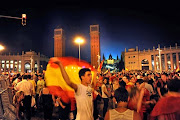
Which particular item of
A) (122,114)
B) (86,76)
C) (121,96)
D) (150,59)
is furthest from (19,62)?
(122,114)

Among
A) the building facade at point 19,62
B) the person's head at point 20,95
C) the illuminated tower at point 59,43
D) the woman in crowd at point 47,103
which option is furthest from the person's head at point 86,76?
the building facade at point 19,62

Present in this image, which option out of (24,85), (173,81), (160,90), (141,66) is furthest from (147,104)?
(141,66)

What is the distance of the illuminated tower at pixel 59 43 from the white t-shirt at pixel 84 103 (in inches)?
3906

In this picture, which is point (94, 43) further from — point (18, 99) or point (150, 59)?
point (18, 99)

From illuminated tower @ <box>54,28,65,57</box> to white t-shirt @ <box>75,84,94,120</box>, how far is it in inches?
3906

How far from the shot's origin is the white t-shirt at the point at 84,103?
298 cm

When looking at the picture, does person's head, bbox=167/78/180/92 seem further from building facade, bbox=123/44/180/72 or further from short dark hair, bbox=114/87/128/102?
building facade, bbox=123/44/180/72

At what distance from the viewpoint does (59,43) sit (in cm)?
10338

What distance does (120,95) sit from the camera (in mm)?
2607

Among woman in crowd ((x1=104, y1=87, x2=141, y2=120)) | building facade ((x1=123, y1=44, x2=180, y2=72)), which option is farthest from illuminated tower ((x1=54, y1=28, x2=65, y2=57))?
woman in crowd ((x1=104, y1=87, x2=141, y2=120))

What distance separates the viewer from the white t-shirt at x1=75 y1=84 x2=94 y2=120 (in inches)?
117

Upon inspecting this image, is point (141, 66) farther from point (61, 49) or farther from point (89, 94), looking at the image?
point (89, 94)

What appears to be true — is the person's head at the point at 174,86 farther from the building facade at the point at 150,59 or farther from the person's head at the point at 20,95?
the building facade at the point at 150,59

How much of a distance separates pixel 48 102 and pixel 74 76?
1543mm
